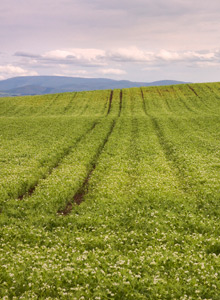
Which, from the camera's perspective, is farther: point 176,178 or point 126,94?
point 126,94

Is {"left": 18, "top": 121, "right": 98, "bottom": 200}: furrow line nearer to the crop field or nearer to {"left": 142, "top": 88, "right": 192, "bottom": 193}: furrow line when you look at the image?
the crop field

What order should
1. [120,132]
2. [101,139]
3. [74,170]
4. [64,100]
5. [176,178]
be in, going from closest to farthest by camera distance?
[176,178] < [74,170] < [101,139] < [120,132] < [64,100]

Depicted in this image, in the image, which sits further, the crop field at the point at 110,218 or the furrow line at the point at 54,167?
the furrow line at the point at 54,167

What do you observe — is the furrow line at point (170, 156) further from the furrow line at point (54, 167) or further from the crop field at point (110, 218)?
the furrow line at point (54, 167)

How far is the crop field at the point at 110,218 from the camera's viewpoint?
377 inches

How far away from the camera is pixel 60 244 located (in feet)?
41.2

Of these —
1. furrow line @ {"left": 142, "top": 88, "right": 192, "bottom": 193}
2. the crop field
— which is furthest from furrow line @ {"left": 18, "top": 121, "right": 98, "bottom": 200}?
furrow line @ {"left": 142, "top": 88, "right": 192, "bottom": 193}

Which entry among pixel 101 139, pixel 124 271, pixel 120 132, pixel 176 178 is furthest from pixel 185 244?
pixel 120 132

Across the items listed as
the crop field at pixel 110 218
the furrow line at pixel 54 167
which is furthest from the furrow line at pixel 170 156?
A: the furrow line at pixel 54 167

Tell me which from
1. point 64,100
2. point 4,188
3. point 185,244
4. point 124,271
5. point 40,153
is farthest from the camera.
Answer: point 64,100

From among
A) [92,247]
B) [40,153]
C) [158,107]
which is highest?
[158,107]

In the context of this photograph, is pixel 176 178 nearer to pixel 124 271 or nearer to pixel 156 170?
pixel 156 170

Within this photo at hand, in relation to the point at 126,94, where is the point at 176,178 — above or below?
below

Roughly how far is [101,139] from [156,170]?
54.3 feet
